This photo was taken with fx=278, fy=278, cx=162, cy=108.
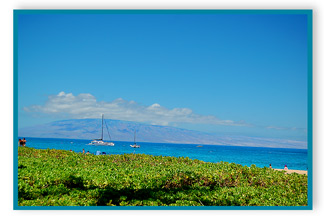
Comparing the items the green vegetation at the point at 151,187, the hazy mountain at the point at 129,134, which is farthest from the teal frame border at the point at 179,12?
the hazy mountain at the point at 129,134

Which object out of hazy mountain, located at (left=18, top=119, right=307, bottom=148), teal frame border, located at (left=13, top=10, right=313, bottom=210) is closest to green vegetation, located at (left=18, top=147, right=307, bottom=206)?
teal frame border, located at (left=13, top=10, right=313, bottom=210)

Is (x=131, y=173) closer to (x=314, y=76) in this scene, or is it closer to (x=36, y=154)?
(x=36, y=154)

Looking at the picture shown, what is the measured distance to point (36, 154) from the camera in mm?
5902

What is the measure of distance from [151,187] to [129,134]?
22.7 ft

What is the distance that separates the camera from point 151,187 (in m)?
4.43

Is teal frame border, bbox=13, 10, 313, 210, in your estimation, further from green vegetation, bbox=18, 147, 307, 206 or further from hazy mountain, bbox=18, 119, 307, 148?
hazy mountain, bbox=18, 119, 307, 148

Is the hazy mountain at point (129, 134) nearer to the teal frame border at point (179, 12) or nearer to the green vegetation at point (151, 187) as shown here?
the teal frame border at point (179, 12)

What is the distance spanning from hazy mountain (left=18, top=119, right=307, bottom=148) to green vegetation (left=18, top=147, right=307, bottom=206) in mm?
799

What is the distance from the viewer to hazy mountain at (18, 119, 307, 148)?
249 inches

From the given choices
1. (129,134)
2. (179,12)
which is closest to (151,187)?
(179,12)

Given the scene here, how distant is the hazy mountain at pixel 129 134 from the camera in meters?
6.33

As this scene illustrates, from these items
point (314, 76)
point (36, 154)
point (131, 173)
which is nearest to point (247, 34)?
point (314, 76)
